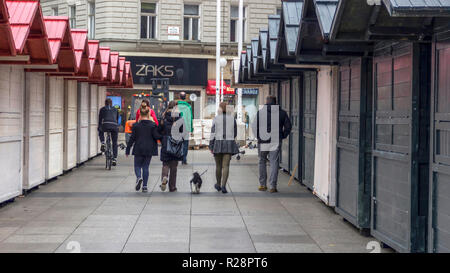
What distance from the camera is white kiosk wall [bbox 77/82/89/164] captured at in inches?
772

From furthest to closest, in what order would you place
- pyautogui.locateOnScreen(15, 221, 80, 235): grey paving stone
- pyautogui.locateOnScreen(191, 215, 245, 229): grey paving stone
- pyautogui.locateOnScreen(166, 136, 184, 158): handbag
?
1. pyautogui.locateOnScreen(166, 136, 184, 158): handbag
2. pyautogui.locateOnScreen(191, 215, 245, 229): grey paving stone
3. pyautogui.locateOnScreen(15, 221, 80, 235): grey paving stone

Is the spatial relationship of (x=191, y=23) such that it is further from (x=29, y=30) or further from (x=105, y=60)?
(x=29, y=30)

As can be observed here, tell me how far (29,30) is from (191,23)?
28342 mm

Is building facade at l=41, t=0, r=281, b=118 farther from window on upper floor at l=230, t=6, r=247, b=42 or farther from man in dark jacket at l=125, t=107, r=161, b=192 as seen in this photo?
man in dark jacket at l=125, t=107, r=161, b=192

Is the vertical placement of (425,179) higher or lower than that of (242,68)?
lower

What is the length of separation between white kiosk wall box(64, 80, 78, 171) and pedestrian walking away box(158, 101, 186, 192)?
14.0ft

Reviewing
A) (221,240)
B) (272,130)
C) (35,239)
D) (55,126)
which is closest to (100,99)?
(55,126)

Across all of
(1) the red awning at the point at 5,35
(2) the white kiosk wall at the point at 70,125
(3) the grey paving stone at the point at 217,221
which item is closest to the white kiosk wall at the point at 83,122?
(2) the white kiosk wall at the point at 70,125

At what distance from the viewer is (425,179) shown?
7.32m

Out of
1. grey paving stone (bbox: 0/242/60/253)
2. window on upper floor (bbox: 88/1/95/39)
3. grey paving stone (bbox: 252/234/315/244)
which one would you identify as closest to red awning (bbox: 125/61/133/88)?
window on upper floor (bbox: 88/1/95/39)

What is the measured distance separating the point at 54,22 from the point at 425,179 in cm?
868
